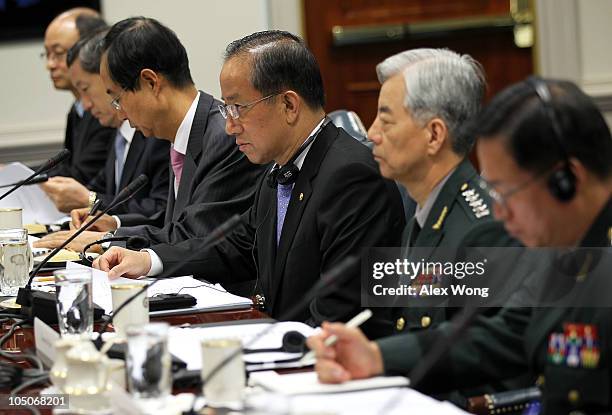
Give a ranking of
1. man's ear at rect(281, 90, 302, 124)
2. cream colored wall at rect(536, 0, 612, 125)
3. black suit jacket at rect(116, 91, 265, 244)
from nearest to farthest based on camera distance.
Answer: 1. man's ear at rect(281, 90, 302, 124)
2. black suit jacket at rect(116, 91, 265, 244)
3. cream colored wall at rect(536, 0, 612, 125)

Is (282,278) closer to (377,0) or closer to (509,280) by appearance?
(509,280)

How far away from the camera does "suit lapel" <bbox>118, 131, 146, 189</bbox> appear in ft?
14.2

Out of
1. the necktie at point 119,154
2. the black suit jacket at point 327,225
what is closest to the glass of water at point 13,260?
the black suit jacket at point 327,225

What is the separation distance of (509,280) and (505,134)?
1.36 ft

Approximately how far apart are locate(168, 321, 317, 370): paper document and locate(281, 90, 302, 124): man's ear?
71cm

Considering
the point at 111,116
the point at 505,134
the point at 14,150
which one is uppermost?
the point at 505,134

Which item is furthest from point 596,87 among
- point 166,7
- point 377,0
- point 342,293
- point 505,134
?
point 505,134

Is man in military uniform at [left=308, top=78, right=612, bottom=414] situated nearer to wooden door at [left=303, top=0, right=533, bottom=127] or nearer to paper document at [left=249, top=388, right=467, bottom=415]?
paper document at [left=249, top=388, right=467, bottom=415]

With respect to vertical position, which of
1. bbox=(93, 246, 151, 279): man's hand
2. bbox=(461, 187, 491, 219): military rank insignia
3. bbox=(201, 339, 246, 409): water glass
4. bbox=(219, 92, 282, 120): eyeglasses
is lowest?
bbox=(93, 246, 151, 279): man's hand

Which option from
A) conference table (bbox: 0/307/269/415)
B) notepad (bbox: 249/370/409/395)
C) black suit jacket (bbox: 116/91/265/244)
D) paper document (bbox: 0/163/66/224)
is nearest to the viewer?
notepad (bbox: 249/370/409/395)

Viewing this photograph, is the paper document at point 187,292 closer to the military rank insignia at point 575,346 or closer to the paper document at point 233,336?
the paper document at point 233,336

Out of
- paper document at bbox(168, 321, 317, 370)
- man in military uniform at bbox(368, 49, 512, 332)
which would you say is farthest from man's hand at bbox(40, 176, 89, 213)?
man in military uniform at bbox(368, 49, 512, 332)

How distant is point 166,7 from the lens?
239 inches

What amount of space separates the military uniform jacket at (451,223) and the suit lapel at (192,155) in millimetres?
1449
